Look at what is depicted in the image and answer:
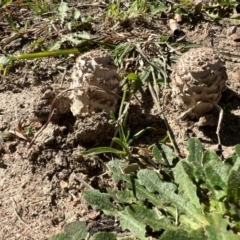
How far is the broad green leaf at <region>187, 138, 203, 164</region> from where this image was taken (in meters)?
1.95

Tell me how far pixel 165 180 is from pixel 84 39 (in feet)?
3.43

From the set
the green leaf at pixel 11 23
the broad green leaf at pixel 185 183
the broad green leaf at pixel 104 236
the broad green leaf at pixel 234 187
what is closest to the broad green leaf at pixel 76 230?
the broad green leaf at pixel 104 236

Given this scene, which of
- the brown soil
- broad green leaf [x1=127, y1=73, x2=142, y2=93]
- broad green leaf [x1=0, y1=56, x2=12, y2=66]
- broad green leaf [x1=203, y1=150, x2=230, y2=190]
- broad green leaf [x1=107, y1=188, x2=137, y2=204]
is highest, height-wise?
broad green leaf [x1=203, y1=150, x2=230, y2=190]

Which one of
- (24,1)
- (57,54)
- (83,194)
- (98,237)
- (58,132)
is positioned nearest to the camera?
(98,237)

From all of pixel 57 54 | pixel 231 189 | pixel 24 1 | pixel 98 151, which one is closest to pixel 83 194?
pixel 98 151

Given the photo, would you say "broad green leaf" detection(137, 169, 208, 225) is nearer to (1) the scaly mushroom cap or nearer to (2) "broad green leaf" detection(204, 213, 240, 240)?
(2) "broad green leaf" detection(204, 213, 240, 240)

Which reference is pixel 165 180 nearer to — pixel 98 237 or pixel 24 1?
pixel 98 237

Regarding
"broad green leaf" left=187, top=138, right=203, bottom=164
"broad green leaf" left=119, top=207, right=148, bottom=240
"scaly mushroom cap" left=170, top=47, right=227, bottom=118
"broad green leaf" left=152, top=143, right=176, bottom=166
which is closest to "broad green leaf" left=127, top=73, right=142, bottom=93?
"scaly mushroom cap" left=170, top=47, right=227, bottom=118

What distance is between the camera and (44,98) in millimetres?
2297

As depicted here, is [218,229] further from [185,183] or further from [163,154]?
[163,154]

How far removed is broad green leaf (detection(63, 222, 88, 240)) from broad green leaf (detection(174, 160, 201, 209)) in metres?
0.39

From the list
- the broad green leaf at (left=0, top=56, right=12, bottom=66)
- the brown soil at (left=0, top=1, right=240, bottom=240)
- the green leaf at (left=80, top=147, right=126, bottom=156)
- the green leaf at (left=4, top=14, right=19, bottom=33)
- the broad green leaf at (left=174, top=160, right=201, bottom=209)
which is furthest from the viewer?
the green leaf at (left=4, top=14, right=19, bottom=33)

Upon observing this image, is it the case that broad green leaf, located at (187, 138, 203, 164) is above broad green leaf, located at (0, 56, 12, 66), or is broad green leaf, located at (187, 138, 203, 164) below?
above

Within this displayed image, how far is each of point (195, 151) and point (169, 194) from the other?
8.0 inches
